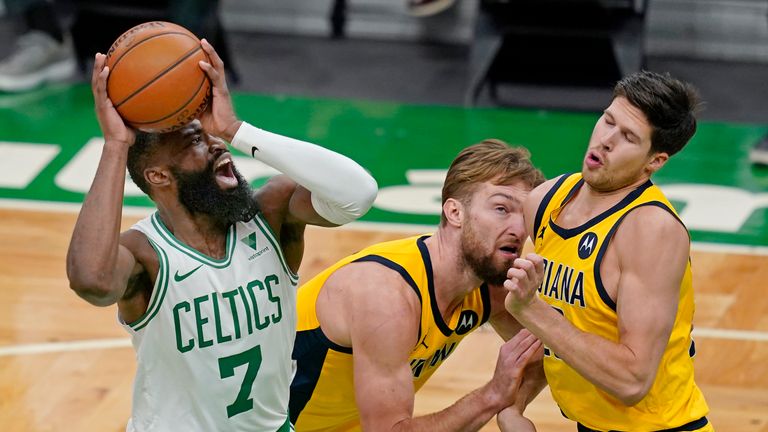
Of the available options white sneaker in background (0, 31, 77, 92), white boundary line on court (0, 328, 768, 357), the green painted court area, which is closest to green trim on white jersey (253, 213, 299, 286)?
white boundary line on court (0, 328, 768, 357)

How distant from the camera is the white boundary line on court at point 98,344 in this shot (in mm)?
6531

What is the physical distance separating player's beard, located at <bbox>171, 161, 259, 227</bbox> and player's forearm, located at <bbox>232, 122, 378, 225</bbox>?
162 millimetres

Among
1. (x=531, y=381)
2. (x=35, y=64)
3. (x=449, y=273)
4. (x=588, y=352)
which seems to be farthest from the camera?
(x=35, y=64)

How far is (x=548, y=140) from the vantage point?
9586 mm

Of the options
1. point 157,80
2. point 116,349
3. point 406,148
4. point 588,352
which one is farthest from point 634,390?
point 406,148

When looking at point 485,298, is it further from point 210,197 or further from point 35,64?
point 35,64

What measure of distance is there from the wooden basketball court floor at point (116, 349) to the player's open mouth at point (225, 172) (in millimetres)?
2264

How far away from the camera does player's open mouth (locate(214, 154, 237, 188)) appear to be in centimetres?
397

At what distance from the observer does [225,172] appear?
13.2 ft

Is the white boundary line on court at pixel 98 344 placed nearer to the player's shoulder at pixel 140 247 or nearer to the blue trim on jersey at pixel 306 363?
the blue trim on jersey at pixel 306 363

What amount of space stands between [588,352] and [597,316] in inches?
7.7

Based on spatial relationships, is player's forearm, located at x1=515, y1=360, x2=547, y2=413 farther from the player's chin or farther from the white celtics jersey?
the player's chin

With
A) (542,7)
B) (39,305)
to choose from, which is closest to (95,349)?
(39,305)

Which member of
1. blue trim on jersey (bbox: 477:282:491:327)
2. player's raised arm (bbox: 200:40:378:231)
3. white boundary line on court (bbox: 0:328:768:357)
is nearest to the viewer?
player's raised arm (bbox: 200:40:378:231)
